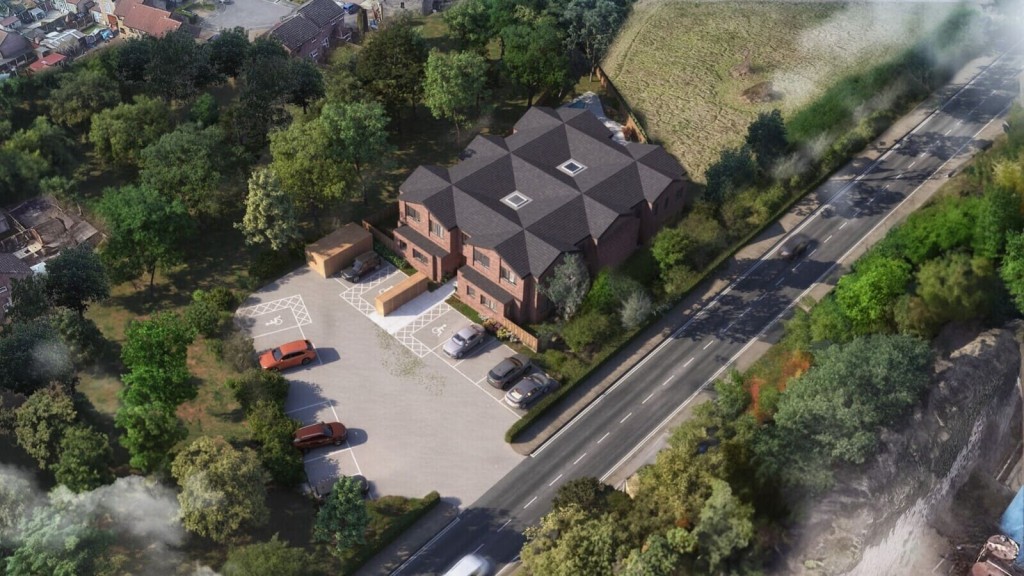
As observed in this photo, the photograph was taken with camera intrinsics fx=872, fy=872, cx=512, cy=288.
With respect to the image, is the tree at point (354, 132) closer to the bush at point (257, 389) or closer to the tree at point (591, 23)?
the bush at point (257, 389)

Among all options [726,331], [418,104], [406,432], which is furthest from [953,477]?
[418,104]

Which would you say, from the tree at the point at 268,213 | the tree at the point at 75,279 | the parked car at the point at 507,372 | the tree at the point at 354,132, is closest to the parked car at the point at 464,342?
the parked car at the point at 507,372

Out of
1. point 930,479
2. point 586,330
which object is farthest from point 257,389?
point 930,479

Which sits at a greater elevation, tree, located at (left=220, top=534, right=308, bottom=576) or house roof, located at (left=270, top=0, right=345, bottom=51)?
house roof, located at (left=270, top=0, right=345, bottom=51)

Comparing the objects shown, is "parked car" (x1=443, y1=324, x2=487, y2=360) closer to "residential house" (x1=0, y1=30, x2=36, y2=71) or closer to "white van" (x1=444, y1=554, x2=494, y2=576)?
"white van" (x1=444, y1=554, x2=494, y2=576)

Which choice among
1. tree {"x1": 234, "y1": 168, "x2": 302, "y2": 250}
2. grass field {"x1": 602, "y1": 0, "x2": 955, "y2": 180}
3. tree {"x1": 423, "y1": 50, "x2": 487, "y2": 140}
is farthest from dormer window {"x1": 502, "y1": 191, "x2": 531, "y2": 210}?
grass field {"x1": 602, "y1": 0, "x2": 955, "y2": 180}

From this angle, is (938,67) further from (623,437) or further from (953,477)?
(623,437)
